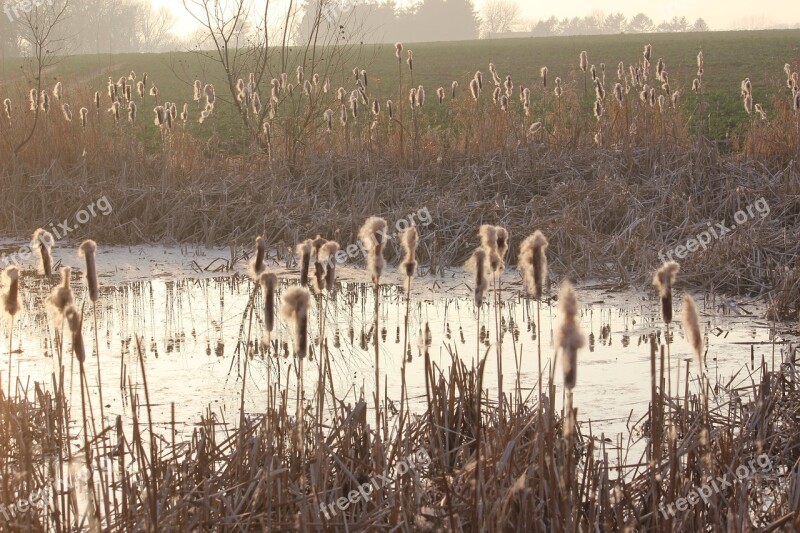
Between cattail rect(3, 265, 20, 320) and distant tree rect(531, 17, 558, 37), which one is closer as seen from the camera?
cattail rect(3, 265, 20, 320)

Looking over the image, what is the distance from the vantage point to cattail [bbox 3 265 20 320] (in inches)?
82.2

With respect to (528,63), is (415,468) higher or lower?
lower

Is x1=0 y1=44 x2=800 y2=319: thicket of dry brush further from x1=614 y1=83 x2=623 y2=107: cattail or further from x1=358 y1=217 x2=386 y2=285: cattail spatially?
x1=358 y1=217 x2=386 y2=285: cattail

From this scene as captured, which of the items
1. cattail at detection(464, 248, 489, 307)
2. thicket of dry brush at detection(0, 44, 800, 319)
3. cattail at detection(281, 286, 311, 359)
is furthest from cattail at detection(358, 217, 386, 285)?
thicket of dry brush at detection(0, 44, 800, 319)

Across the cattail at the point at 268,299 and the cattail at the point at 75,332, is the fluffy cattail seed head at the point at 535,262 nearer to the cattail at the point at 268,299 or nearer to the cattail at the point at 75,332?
the cattail at the point at 268,299

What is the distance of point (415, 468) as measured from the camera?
2.60m

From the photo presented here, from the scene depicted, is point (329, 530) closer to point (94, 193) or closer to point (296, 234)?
point (296, 234)

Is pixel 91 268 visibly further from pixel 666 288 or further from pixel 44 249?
pixel 666 288

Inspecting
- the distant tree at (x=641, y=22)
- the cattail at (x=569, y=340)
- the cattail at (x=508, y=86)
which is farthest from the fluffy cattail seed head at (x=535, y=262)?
the distant tree at (x=641, y=22)

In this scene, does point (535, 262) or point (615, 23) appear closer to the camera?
point (535, 262)

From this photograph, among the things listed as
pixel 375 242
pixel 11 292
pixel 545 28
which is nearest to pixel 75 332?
pixel 11 292

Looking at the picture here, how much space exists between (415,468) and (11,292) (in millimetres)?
1127

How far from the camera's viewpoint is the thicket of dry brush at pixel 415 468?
2096 millimetres

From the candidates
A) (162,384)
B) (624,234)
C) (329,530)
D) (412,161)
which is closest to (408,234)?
(329,530)
